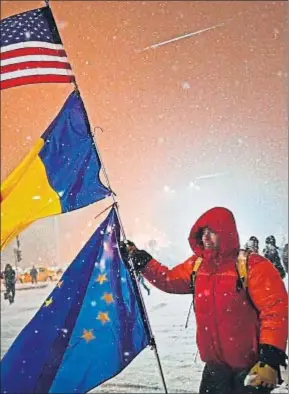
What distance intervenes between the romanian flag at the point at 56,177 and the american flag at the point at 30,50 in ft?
0.35

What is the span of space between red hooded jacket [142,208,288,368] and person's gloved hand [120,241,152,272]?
100 mm

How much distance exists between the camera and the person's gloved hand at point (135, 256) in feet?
5.80

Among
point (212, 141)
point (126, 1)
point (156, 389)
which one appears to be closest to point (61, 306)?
point (156, 389)

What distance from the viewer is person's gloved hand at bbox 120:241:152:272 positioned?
Answer: 177 centimetres

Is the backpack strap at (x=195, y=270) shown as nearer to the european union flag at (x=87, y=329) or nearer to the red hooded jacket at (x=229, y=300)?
the red hooded jacket at (x=229, y=300)

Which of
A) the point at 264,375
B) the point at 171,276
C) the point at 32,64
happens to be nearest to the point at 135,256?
the point at 171,276

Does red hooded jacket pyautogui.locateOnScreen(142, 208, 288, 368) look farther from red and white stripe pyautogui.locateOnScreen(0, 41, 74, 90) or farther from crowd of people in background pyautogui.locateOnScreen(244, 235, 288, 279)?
red and white stripe pyautogui.locateOnScreen(0, 41, 74, 90)

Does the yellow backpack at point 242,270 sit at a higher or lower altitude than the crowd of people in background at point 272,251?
lower

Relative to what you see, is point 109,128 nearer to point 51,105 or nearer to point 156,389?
point 51,105

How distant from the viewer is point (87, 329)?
1758mm

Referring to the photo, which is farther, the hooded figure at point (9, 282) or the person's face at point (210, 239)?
the hooded figure at point (9, 282)

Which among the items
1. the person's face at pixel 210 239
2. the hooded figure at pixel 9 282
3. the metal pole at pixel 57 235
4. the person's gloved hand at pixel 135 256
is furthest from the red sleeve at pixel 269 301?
the hooded figure at pixel 9 282

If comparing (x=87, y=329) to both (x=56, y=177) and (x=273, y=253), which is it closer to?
(x=56, y=177)

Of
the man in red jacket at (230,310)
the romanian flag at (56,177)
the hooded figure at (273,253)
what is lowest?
the man in red jacket at (230,310)
